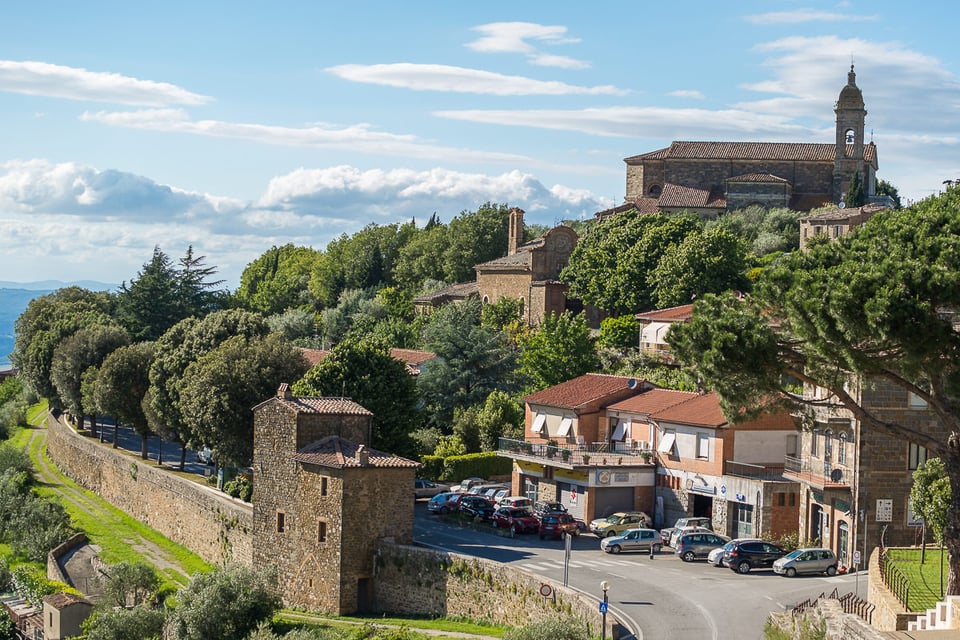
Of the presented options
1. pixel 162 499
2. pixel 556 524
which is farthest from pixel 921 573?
pixel 162 499

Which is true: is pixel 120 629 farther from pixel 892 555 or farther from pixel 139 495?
pixel 892 555

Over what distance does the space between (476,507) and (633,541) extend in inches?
329

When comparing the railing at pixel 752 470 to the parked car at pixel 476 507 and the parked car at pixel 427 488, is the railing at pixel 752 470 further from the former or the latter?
the parked car at pixel 427 488

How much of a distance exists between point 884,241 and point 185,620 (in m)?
25.3

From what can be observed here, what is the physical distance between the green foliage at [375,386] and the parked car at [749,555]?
1930cm

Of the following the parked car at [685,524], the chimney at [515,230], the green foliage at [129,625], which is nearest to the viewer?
the green foliage at [129,625]

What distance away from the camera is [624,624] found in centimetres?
3400

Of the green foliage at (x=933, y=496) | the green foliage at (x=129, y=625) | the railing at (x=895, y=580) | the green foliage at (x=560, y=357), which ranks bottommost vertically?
the green foliage at (x=129, y=625)

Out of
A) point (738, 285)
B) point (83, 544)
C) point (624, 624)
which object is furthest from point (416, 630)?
point (738, 285)

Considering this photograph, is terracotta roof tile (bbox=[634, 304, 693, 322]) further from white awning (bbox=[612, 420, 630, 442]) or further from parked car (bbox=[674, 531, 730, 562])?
parked car (bbox=[674, 531, 730, 562])

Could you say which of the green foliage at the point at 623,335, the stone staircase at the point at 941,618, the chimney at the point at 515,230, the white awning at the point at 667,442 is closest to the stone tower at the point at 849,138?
the chimney at the point at 515,230

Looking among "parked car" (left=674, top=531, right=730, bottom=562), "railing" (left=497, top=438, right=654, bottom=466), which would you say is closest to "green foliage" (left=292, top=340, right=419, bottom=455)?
"railing" (left=497, top=438, right=654, bottom=466)

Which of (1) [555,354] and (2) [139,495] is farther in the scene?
(1) [555,354]

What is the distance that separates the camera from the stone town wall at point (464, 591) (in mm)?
35656
